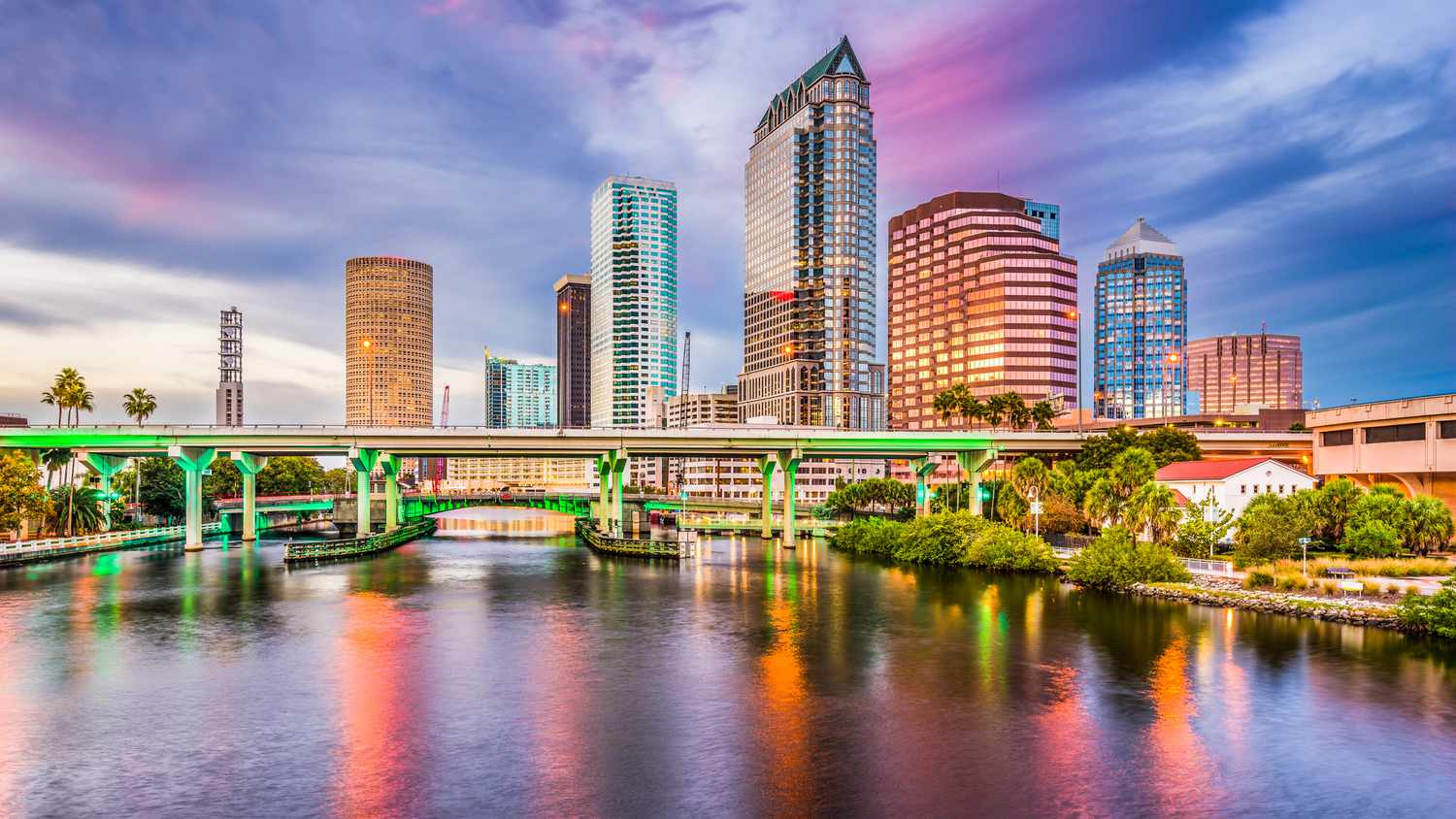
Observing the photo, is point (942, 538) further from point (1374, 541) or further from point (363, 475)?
point (363, 475)

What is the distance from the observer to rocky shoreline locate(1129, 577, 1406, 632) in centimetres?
5853

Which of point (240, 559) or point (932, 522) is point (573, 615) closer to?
point (932, 522)

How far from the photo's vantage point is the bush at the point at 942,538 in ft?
334

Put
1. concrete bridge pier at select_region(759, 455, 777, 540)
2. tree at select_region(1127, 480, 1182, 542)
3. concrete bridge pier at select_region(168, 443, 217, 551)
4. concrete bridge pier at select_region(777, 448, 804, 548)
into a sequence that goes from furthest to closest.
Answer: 1. concrete bridge pier at select_region(759, 455, 777, 540)
2. concrete bridge pier at select_region(777, 448, 804, 548)
3. concrete bridge pier at select_region(168, 443, 217, 551)
4. tree at select_region(1127, 480, 1182, 542)

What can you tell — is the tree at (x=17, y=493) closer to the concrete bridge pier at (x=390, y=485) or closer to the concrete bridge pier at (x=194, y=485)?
Result: the concrete bridge pier at (x=194, y=485)

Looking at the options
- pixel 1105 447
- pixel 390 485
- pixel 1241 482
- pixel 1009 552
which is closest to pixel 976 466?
pixel 1105 447

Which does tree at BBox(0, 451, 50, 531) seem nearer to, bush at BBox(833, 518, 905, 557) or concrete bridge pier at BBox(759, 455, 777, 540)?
concrete bridge pier at BBox(759, 455, 777, 540)

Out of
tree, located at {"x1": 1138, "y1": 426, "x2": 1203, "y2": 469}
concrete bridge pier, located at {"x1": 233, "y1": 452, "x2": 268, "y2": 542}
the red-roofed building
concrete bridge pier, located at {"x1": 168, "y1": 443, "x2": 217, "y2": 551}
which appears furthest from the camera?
concrete bridge pier, located at {"x1": 233, "y1": 452, "x2": 268, "y2": 542}

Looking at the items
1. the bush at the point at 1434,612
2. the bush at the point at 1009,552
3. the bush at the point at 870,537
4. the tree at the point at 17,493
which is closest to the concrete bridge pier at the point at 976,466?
the bush at the point at 870,537

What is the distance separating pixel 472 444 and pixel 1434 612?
10783 cm

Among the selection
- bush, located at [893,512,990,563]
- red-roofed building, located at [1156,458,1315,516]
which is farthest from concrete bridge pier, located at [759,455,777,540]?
red-roofed building, located at [1156,458,1315,516]

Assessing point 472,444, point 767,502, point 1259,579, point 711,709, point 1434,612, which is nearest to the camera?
point 711,709

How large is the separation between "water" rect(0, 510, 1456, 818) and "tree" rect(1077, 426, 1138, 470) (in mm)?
59818

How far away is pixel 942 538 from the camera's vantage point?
103 meters
